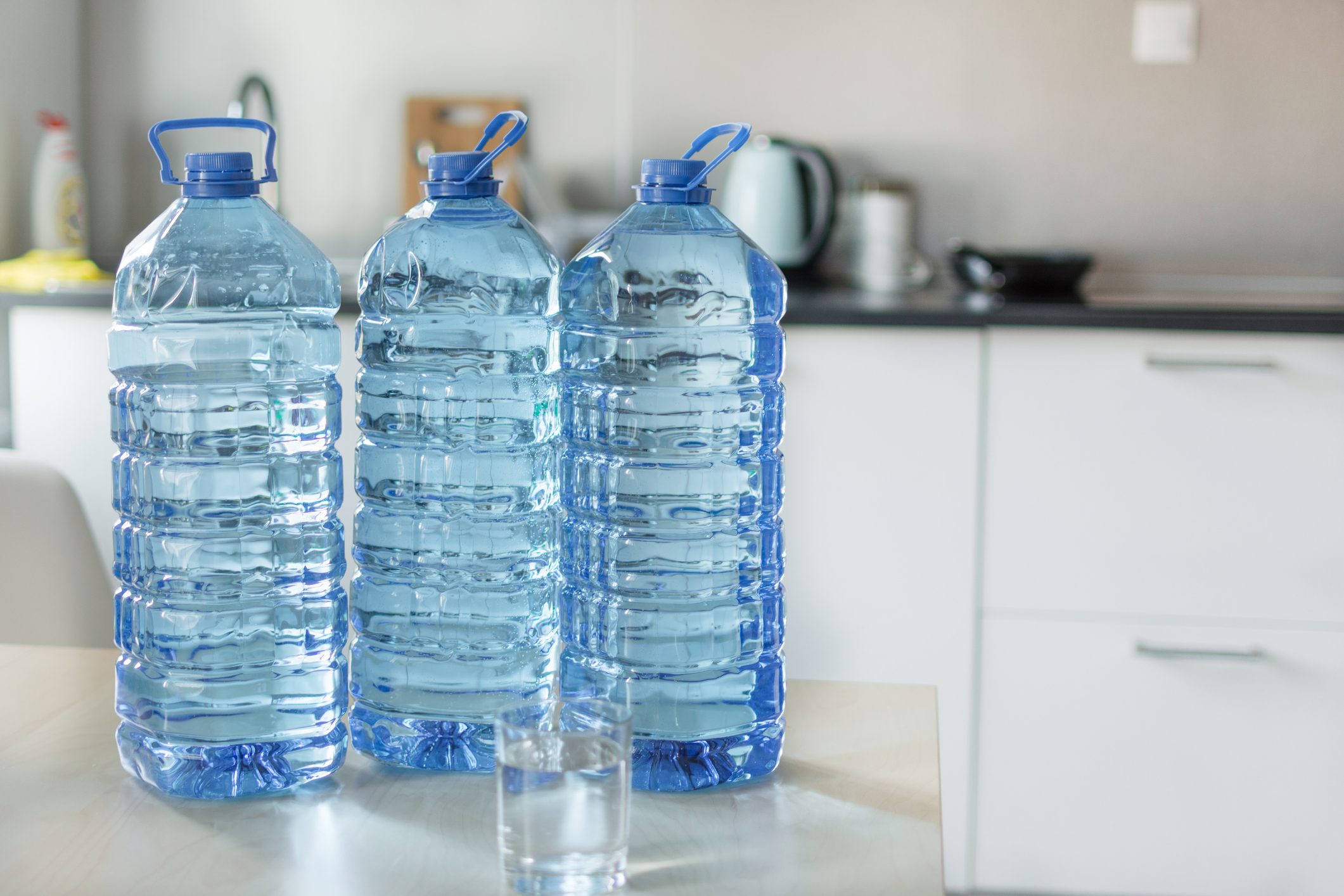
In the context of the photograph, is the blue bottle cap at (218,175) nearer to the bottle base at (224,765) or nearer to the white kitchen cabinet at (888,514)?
the bottle base at (224,765)

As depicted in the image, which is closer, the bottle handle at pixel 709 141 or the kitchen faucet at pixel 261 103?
the bottle handle at pixel 709 141

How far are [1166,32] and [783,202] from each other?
83cm

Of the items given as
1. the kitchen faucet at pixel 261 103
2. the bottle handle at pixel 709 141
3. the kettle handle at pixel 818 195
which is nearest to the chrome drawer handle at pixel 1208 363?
the kettle handle at pixel 818 195

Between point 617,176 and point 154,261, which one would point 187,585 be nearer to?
point 154,261

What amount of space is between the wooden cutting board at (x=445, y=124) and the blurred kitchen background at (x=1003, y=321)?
0.10 ft

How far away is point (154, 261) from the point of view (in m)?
0.79

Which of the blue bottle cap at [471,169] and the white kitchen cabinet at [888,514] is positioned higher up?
the blue bottle cap at [471,169]

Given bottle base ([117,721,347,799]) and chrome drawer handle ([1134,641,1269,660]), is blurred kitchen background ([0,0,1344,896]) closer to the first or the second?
chrome drawer handle ([1134,641,1269,660])

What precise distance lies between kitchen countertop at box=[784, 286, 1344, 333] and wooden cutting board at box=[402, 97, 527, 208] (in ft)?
2.93

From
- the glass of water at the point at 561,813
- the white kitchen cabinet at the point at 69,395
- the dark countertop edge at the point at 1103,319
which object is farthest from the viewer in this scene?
the white kitchen cabinet at the point at 69,395

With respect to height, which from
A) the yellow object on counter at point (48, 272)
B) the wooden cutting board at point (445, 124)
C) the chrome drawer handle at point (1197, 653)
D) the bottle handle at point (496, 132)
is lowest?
the chrome drawer handle at point (1197, 653)

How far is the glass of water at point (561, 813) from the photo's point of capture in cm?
66

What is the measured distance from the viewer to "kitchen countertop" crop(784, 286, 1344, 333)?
1976mm

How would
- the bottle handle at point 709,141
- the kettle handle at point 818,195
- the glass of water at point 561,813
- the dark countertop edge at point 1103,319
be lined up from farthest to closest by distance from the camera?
the kettle handle at point 818,195
the dark countertop edge at point 1103,319
the bottle handle at point 709,141
the glass of water at point 561,813
